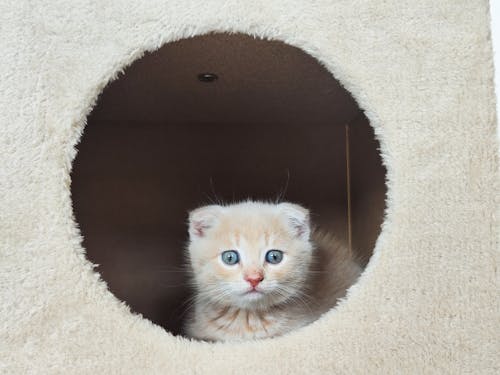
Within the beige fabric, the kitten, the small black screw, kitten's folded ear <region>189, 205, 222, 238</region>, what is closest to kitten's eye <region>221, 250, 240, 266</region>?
the kitten

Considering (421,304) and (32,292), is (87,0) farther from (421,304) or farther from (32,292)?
(421,304)

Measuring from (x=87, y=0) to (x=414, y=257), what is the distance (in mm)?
847

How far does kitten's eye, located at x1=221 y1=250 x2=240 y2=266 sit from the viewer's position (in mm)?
1423

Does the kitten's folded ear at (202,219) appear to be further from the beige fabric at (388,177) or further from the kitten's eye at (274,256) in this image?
the beige fabric at (388,177)

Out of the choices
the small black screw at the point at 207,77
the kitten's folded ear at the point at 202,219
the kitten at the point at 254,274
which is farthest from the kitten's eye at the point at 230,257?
the small black screw at the point at 207,77

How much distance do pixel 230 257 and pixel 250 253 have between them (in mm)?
63

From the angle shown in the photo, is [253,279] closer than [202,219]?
Yes

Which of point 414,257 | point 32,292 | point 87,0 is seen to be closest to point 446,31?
point 414,257

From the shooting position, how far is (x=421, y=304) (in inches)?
41.6

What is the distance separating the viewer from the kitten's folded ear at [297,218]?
1.49 m

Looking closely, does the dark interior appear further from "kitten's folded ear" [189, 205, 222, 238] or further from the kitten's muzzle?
the kitten's muzzle

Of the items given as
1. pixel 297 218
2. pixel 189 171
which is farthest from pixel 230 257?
pixel 189 171

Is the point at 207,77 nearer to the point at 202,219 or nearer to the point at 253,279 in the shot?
the point at 202,219

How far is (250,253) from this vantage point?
1402 mm
